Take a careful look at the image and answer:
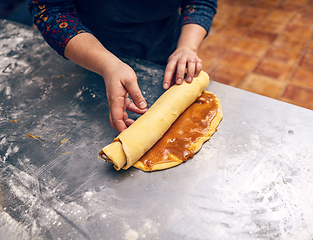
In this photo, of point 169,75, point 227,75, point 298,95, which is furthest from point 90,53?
point 298,95

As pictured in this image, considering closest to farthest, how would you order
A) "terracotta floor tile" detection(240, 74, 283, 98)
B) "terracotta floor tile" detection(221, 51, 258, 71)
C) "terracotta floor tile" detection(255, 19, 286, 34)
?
"terracotta floor tile" detection(240, 74, 283, 98), "terracotta floor tile" detection(221, 51, 258, 71), "terracotta floor tile" detection(255, 19, 286, 34)

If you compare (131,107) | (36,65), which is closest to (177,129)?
(131,107)

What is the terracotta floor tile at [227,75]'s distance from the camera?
7.59 feet

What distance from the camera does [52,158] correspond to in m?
0.86

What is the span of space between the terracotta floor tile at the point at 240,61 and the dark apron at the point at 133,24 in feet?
4.36

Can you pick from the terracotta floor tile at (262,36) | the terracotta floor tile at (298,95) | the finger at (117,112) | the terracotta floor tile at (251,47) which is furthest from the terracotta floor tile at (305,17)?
the finger at (117,112)

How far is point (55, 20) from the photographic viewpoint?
944 millimetres

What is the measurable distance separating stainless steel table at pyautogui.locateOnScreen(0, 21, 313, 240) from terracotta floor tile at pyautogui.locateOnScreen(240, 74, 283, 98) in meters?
1.26

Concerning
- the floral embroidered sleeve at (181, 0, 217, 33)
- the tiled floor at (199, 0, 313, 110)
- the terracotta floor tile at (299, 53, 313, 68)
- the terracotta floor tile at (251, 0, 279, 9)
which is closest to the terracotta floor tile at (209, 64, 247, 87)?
the tiled floor at (199, 0, 313, 110)

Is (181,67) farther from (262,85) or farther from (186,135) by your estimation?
(262,85)

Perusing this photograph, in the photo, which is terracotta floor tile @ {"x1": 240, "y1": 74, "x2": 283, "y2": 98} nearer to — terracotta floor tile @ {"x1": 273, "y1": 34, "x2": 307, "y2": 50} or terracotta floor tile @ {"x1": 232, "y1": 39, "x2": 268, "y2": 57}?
terracotta floor tile @ {"x1": 232, "y1": 39, "x2": 268, "y2": 57}

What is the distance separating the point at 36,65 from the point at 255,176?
129 cm

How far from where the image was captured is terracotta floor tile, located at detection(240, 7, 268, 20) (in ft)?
10.9

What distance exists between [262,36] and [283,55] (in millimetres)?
487
